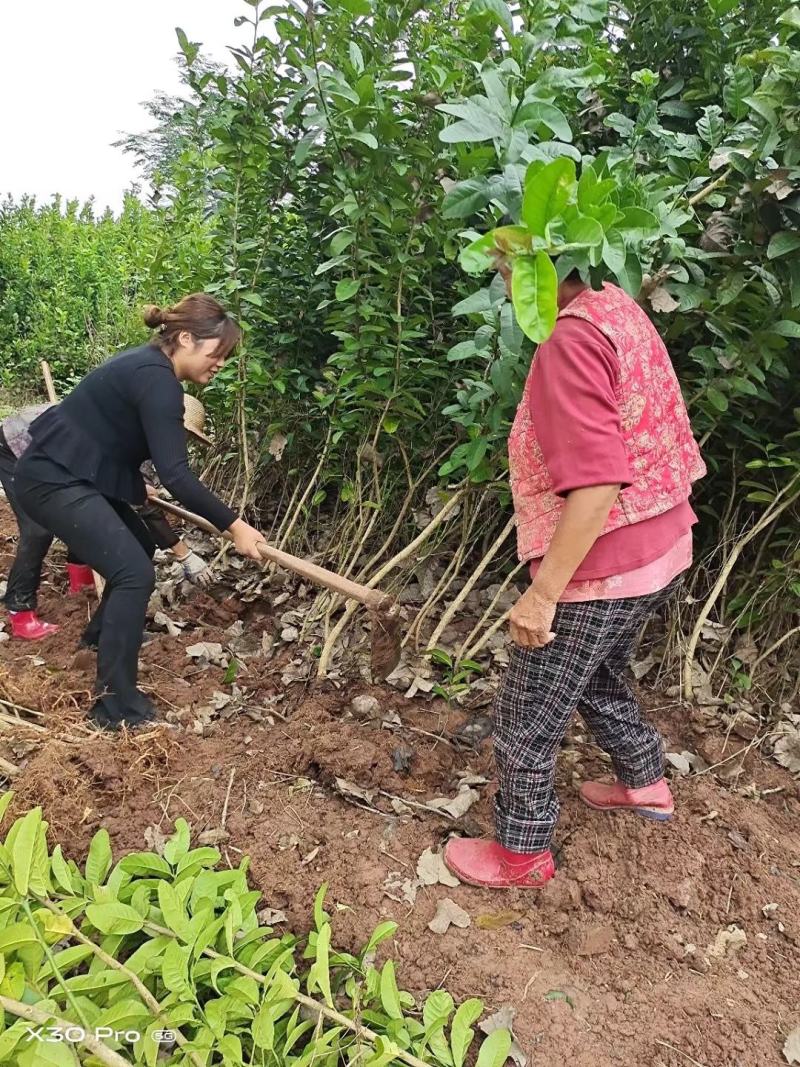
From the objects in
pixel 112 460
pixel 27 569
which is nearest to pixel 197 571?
pixel 27 569

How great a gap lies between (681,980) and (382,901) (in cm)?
84

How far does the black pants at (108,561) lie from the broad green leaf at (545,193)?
2.15 m

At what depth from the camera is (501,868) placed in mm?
2254

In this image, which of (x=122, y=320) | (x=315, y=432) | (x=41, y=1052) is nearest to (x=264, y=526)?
(x=315, y=432)

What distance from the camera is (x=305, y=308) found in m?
3.78

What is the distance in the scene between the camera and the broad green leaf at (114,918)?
1832 mm

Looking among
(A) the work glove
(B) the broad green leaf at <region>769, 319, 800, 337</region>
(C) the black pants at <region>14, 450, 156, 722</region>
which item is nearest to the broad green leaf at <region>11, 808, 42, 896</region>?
(C) the black pants at <region>14, 450, 156, 722</region>

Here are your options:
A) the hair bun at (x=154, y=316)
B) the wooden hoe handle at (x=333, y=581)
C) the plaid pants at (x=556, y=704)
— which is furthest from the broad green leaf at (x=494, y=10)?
the wooden hoe handle at (x=333, y=581)

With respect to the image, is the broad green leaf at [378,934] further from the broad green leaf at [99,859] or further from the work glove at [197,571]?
the work glove at [197,571]

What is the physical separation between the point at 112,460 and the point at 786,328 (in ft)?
8.32

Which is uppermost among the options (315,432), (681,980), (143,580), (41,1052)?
(315,432)

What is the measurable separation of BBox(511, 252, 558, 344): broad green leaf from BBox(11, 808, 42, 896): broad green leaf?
1729mm

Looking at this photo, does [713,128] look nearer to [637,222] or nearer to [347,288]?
[637,222]

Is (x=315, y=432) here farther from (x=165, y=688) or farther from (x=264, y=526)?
(x=165, y=688)
